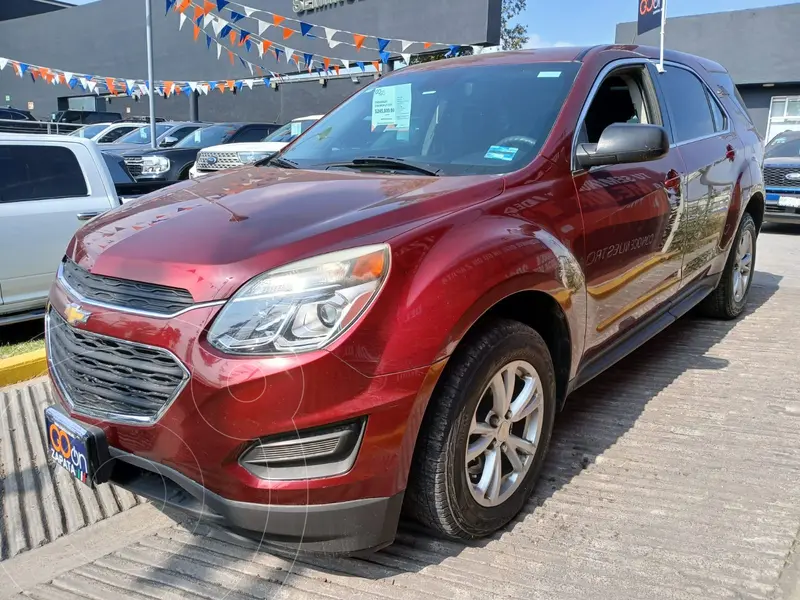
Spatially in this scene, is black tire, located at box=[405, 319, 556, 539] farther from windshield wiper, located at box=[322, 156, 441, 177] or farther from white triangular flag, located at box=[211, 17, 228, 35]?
white triangular flag, located at box=[211, 17, 228, 35]

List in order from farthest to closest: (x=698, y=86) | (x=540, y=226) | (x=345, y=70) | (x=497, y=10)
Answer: (x=345, y=70)
(x=497, y=10)
(x=698, y=86)
(x=540, y=226)

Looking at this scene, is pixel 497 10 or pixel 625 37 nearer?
pixel 497 10

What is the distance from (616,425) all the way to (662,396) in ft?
1.79

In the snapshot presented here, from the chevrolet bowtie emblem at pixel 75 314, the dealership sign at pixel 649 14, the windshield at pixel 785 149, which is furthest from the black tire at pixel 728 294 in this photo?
the windshield at pixel 785 149

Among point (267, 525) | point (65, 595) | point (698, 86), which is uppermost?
point (698, 86)

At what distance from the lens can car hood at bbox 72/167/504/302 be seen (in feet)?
6.81

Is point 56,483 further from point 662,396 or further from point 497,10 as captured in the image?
point 497,10

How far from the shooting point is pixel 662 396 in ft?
13.1

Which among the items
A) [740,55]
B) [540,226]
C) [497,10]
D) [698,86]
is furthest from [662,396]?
[740,55]

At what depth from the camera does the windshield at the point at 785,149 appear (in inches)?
470

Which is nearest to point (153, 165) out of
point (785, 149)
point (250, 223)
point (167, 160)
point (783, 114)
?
point (167, 160)

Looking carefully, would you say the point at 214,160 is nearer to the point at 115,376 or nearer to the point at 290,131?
the point at 290,131

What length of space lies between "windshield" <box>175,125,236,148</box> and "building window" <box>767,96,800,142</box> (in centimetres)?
1649

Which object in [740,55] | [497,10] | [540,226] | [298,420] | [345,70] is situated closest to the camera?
[298,420]
